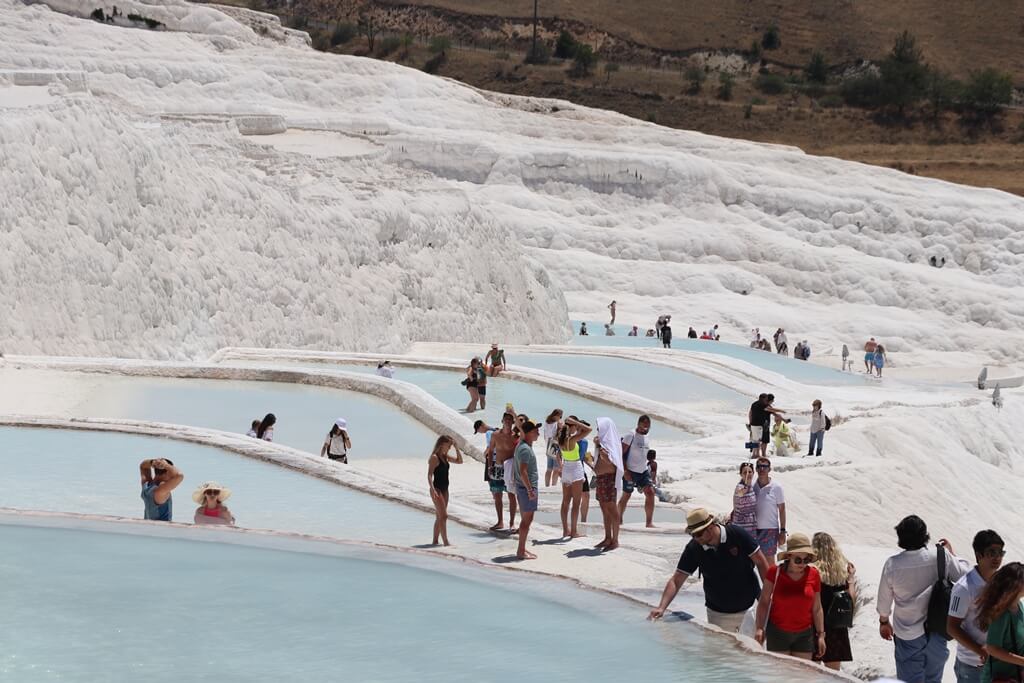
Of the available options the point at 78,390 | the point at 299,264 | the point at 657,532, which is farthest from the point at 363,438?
the point at 299,264

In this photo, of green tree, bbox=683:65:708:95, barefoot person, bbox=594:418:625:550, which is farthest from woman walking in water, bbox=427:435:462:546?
green tree, bbox=683:65:708:95

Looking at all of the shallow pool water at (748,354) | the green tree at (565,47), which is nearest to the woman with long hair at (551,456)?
the shallow pool water at (748,354)

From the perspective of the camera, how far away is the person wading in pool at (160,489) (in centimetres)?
873

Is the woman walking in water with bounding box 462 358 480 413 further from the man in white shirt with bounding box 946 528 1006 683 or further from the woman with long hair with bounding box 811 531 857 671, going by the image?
the man in white shirt with bounding box 946 528 1006 683

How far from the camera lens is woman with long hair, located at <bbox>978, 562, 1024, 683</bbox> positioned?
5.45m

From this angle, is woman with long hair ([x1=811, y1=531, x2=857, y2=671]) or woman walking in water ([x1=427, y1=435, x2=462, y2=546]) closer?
woman with long hair ([x1=811, y1=531, x2=857, y2=671])

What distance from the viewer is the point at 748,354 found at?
25.5 m

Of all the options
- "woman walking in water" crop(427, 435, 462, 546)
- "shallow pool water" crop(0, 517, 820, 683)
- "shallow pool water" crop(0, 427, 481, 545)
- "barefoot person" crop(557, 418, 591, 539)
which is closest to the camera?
"shallow pool water" crop(0, 517, 820, 683)

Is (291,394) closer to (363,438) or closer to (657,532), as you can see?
(363,438)

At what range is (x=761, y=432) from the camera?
1389 cm

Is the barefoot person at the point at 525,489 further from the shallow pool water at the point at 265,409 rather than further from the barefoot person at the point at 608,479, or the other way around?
the shallow pool water at the point at 265,409

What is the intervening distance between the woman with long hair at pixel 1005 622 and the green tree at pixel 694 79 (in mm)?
62858

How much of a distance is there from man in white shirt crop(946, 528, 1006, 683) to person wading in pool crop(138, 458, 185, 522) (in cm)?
454

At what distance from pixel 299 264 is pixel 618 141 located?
72.3ft
